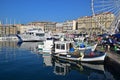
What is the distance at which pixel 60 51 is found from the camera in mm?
37531

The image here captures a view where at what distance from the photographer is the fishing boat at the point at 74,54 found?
29.7m

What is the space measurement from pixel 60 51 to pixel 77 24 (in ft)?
425

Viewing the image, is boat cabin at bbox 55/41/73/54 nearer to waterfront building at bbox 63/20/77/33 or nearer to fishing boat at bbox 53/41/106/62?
fishing boat at bbox 53/41/106/62

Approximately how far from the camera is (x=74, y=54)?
33.2 m

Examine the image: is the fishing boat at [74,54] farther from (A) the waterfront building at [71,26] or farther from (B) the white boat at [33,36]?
(A) the waterfront building at [71,26]

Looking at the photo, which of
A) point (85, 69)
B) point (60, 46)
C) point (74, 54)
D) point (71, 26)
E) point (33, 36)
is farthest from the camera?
point (71, 26)

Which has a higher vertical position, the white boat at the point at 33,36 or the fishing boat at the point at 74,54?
the white boat at the point at 33,36

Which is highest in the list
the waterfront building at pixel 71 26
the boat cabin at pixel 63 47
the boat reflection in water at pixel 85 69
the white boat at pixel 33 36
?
the waterfront building at pixel 71 26

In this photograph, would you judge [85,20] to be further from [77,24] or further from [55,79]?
[55,79]

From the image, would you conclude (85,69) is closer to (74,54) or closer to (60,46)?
(74,54)

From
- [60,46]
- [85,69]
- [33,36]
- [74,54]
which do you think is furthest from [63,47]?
[33,36]

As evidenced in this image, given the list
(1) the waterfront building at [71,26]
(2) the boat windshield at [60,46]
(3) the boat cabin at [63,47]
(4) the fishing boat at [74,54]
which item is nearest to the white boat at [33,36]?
(2) the boat windshield at [60,46]

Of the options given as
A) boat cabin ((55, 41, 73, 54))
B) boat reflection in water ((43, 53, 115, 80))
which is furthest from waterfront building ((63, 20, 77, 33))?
boat reflection in water ((43, 53, 115, 80))

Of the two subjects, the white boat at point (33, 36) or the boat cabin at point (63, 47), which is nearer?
the boat cabin at point (63, 47)
